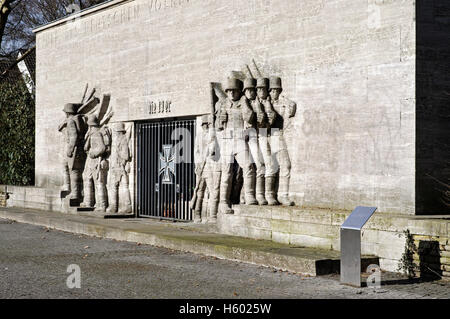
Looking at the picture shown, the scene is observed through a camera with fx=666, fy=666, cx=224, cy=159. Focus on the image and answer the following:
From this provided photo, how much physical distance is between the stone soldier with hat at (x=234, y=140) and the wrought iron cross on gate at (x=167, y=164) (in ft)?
8.32

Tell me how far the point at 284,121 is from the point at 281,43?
144cm

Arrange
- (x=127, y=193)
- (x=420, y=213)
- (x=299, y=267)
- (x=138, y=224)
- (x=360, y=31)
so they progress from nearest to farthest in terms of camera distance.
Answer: (x=299, y=267) → (x=420, y=213) → (x=360, y=31) → (x=138, y=224) → (x=127, y=193)

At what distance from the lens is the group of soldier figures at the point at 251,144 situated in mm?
11859

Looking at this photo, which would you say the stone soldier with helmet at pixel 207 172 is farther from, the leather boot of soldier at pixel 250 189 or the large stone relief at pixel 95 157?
the large stone relief at pixel 95 157

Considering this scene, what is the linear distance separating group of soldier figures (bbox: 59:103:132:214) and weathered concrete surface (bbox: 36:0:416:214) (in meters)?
0.65

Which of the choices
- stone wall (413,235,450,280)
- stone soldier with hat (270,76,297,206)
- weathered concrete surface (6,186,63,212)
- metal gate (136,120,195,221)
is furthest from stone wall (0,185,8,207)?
stone wall (413,235,450,280)

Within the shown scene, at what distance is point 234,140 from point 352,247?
4.82m

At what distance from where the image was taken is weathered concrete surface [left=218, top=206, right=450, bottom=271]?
8758mm

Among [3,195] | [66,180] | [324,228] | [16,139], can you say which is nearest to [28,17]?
[16,139]
